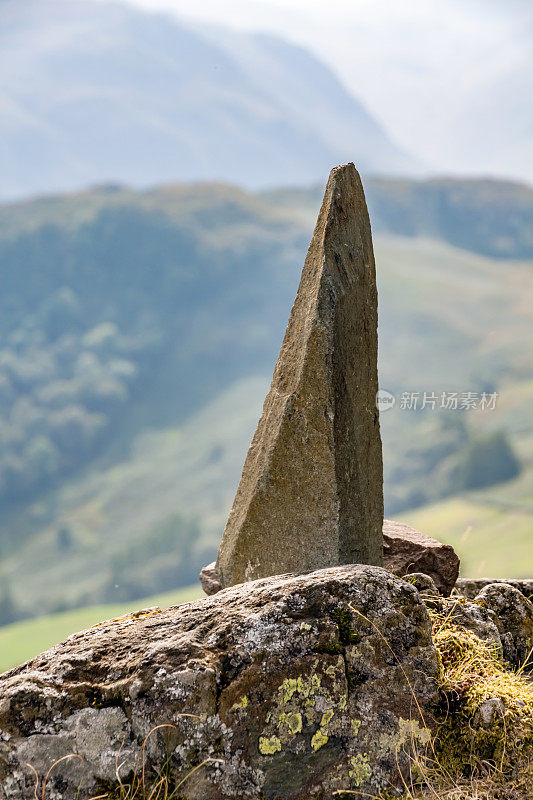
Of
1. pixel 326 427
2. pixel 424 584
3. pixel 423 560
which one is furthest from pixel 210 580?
pixel 326 427

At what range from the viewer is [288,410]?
5902 mm

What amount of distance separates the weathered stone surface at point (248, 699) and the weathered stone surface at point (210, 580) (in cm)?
254

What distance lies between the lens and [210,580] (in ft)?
24.1

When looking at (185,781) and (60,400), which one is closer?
(185,781)

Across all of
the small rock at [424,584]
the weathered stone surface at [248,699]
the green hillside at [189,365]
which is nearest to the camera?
the weathered stone surface at [248,699]

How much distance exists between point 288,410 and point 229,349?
157 m

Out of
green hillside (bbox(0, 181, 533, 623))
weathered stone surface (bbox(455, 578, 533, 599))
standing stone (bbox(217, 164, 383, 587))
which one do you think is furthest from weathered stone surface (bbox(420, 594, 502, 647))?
green hillside (bbox(0, 181, 533, 623))

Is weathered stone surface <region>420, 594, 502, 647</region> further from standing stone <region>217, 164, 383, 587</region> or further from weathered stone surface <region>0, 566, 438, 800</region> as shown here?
weathered stone surface <region>0, 566, 438, 800</region>

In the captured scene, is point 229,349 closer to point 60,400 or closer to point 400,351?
point 60,400

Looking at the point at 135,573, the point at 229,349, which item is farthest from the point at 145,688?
the point at 229,349

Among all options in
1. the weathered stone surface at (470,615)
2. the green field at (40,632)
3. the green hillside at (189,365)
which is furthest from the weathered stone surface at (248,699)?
the green hillside at (189,365)

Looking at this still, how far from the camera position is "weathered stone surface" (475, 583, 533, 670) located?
5.66m

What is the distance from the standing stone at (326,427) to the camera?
583 centimetres

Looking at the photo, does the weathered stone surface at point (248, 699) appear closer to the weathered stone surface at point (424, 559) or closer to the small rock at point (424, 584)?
the small rock at point (424, 584)
